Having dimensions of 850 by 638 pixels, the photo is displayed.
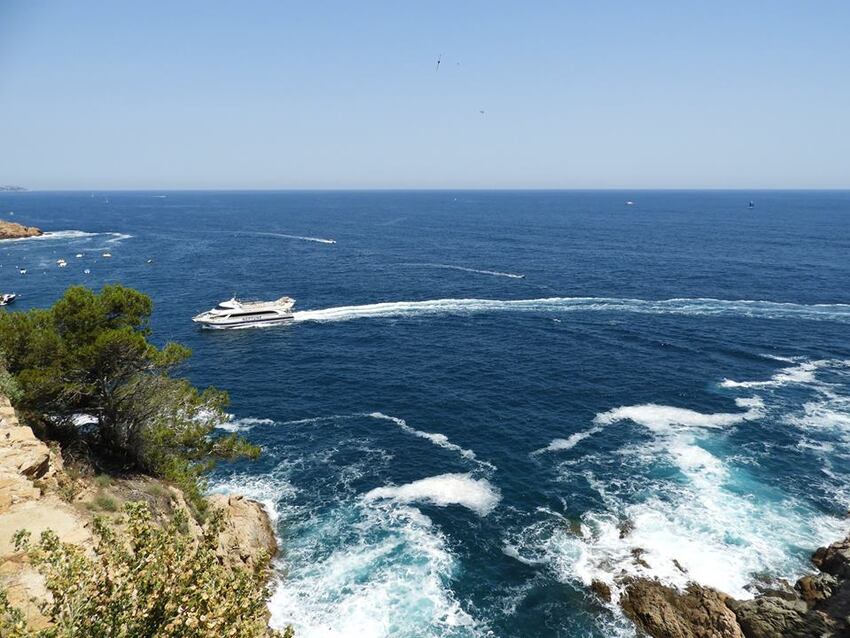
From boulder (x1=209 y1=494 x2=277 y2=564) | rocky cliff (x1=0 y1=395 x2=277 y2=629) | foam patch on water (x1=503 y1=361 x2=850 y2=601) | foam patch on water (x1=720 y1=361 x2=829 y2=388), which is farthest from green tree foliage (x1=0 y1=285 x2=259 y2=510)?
foam patch on water (x1=720 y1=361 x2=829 y2=388)

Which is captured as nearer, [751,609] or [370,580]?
[751,609]

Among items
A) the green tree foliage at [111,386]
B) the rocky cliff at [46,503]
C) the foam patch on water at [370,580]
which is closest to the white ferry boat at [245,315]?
the green tree foliage at [111,386]

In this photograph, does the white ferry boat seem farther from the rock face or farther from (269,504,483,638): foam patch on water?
the rock face

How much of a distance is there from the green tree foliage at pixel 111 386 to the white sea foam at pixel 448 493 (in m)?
16.2

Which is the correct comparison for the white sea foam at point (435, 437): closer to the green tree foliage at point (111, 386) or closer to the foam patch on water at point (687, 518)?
the foam patch on water at point (687, 518)

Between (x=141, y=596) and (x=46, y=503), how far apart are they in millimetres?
19486

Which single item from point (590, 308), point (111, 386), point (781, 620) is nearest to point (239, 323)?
point (111, 386)

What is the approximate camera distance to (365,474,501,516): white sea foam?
52.7 meters

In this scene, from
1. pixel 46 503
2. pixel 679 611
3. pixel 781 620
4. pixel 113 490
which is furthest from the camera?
pixel 679 611

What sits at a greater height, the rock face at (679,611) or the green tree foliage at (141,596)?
the green tree foliage at (141,596)

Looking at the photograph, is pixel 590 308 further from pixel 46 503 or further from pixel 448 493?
pixel 46 503

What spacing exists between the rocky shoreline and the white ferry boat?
8595cm

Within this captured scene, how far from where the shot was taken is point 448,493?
5416 centimetres

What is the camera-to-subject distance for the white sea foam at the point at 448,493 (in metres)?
52.7
